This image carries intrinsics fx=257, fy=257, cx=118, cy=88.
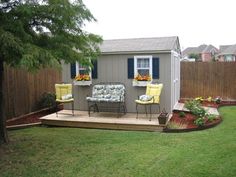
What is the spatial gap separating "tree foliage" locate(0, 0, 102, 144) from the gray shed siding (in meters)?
2.70

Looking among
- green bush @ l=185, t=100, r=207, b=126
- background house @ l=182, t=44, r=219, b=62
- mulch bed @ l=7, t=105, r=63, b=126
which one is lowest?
Result: mulch bed @ l=7, t=105, r=63, b=126

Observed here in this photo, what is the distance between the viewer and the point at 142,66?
27.3 feet

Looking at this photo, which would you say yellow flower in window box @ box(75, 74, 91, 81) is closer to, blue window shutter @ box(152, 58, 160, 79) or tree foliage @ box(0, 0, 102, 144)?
blue window shutter @ box(152, 58, 160, 79)

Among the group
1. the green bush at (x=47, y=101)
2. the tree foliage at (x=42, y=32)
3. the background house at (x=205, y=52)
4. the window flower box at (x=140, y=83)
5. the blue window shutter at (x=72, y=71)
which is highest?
the background house at (x=205, y=52)

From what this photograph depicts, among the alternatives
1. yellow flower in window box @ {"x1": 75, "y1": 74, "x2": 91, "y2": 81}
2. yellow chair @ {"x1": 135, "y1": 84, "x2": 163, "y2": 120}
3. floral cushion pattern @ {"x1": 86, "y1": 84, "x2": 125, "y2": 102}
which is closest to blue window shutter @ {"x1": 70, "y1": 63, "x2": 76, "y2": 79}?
yellow flower in window box @ {"x1": 75, "y1": 74, "x2": 91, "y2": 81}

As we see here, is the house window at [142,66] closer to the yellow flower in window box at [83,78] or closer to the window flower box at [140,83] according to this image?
the window flower box at [140,83]

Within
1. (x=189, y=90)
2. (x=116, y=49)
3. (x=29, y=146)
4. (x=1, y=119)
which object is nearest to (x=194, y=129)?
(x=116, y=49)

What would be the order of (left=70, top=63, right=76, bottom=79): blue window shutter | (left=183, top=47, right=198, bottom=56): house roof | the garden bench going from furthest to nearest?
(left=183, top=47, right=198, bottom=56): house roof < (left=70, top=63, right=76, bottom=79): blue window shutter < the garden bench

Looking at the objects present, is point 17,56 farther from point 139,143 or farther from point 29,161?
point 139,143

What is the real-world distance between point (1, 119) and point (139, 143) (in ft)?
10.0

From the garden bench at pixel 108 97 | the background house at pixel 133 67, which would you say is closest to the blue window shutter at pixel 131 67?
the background house at pixel 133 67

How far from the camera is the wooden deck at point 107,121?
22.9 ft

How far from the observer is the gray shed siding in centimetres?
807

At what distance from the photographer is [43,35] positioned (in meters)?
5.25
